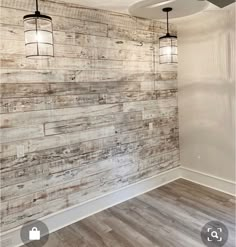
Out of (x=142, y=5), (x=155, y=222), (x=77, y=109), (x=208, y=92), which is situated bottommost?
(x=155, y=222)

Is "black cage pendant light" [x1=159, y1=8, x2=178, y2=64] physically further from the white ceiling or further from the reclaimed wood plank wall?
the reclaimed wood plank wall

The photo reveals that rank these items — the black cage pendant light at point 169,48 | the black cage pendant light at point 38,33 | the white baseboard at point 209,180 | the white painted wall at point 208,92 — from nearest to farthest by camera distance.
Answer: the black cage pendant light at point 38,33
the black cage pendant light at point 169,48
the white painted wall at point 208,92
the white baseboard at point 209,180

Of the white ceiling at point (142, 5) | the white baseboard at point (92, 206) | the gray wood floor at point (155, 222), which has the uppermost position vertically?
the white ceiling at point (142, 5)

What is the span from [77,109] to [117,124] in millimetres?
578

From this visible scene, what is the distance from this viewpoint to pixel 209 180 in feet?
11.2

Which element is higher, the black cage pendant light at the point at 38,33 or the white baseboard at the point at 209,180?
the black cage pendant light at the point at 38,33

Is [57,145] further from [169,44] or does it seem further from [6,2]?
[169,44]

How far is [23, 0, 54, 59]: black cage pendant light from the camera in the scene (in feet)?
5.71

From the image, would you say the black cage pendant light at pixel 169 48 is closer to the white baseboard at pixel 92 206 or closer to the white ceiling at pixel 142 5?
the white ceiling at pixel 142 5

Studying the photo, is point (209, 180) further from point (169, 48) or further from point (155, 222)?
point (169, 48)

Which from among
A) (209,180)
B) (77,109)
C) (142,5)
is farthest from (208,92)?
(77,109)

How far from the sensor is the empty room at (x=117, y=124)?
225 centimetres

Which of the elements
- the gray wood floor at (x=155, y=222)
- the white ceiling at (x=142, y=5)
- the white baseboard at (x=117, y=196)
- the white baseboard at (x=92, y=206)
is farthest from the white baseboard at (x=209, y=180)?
the white ceiling at (x=142, y=5)

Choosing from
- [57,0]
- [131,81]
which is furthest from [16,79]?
[131,81]
